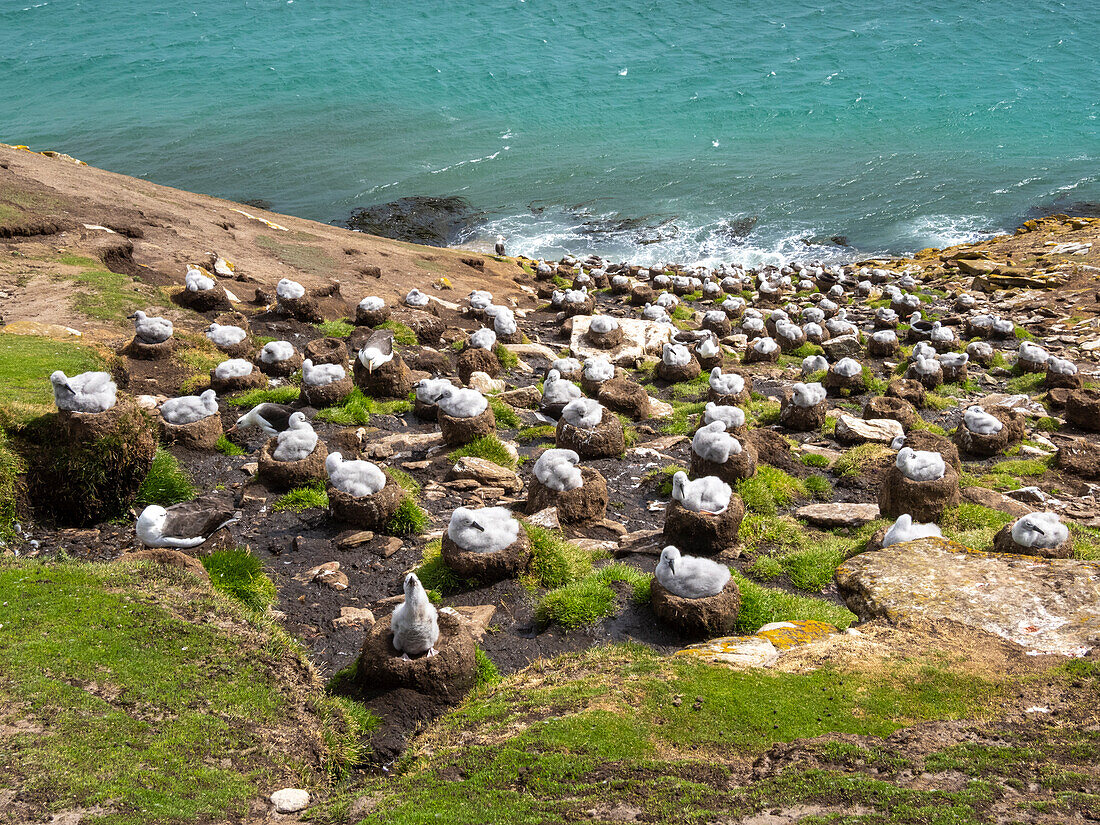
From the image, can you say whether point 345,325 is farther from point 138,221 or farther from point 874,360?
point 874,360

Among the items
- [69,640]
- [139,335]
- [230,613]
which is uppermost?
[139,335]

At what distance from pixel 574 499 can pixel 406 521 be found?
2.00m

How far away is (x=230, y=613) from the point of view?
19.1 ft

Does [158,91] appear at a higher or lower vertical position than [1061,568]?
higher

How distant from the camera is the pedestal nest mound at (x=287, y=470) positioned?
8914 millimetres

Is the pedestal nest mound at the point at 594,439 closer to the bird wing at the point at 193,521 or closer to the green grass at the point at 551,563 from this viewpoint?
the green grass at the point at 551,563

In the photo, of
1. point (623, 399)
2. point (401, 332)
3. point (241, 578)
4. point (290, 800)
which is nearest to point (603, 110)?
point (401, 332)

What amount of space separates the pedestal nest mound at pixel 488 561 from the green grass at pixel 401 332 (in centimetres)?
822

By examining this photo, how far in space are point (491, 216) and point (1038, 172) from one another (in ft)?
104

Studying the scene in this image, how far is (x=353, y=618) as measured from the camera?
6848mm

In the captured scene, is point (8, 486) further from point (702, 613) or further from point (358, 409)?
point (702, 613)

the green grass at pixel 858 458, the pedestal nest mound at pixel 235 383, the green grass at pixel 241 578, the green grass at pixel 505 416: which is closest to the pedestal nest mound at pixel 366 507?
the green grass at pixel 241 578

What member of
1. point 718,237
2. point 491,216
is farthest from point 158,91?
point 718,237

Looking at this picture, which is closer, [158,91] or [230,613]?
[230,613]
